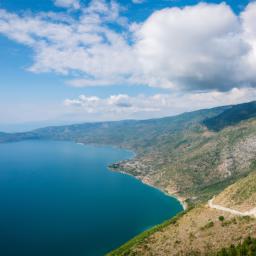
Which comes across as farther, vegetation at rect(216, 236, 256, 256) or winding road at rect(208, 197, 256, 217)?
winding road at rect(208, 197, 256, 217)

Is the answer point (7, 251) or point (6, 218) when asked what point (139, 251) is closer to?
point (7, 251)

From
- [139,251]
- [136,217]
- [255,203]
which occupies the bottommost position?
[136,217]

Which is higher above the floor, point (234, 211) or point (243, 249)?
point (243, 249)

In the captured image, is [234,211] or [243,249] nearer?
[243,249]

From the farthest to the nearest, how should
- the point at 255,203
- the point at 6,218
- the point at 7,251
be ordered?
the point at 6,218, the point at 7,251, the point at 255,203

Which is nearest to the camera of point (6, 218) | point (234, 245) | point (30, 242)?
point (234, 245)

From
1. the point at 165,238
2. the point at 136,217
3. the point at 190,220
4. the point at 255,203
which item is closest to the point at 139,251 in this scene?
the point at 165,238

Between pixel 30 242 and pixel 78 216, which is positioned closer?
pixel 30 242

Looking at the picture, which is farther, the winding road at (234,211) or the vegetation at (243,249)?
the winding road at (234,211)

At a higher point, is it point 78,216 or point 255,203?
point 255,203

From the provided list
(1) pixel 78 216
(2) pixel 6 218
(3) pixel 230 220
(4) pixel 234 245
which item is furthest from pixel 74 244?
(4) pixel 234 245
